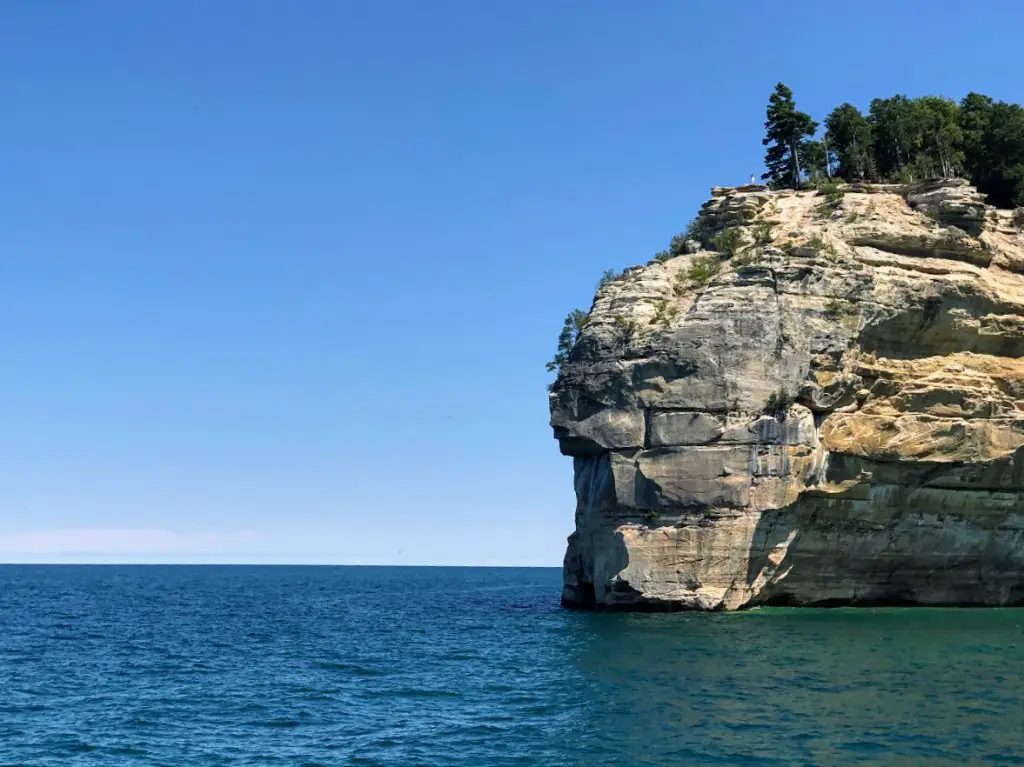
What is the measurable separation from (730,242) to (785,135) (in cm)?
1996

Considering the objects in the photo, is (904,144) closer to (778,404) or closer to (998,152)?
(998,152)

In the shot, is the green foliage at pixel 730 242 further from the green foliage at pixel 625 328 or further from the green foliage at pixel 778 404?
the green foliage at pixel 778 404

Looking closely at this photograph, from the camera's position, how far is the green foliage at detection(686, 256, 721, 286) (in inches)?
A: 1906

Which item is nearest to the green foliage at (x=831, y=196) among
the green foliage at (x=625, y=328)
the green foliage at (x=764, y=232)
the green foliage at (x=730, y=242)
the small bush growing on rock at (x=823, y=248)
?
the green foliage at (x=764, y=232)

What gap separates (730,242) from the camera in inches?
1951

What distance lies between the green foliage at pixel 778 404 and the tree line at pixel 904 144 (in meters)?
21.8

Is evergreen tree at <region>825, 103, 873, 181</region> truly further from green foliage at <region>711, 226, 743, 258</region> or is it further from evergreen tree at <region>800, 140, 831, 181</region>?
green foliage at <region>711, 226, 743, 258</region>

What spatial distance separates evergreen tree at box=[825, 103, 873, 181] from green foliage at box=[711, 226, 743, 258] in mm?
15225

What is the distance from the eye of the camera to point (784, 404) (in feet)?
141

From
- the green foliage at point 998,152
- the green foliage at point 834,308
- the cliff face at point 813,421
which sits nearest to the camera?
the cliff face at point 813,421

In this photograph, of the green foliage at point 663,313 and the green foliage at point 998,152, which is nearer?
the green foliage at point 663,313

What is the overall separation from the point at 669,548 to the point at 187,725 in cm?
2325

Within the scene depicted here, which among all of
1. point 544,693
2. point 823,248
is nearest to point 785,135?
point 823,248

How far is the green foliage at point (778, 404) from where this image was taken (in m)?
42.9
